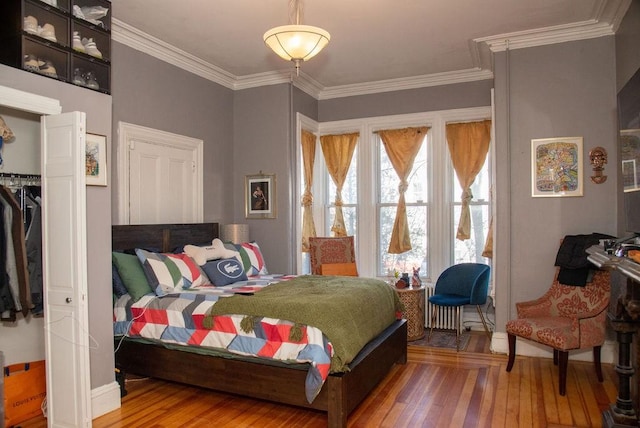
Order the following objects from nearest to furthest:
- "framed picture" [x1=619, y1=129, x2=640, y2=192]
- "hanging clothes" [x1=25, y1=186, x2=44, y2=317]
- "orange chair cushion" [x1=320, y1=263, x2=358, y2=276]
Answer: "framed picture" [x1=619, y1=129, x2=640, y2=192]
"hanging clothes" [x1=25, y1=186, x2=44, y2=317]
"orange chair cushion" [x1=320, y1=263, x2=358, y2=276]

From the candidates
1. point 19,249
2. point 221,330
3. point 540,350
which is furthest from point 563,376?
point 19,249

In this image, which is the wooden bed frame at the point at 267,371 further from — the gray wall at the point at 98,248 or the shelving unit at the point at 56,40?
the shelving unit at the point at 56,40

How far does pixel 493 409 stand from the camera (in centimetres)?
322

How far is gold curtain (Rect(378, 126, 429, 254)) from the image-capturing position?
18.8 ft

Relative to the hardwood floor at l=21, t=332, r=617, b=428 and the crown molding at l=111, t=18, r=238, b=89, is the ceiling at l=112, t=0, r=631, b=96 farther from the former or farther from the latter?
the hardwood floor at l=21, t=332, r=617, b=428

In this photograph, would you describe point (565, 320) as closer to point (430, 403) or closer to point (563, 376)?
point (563, 376)

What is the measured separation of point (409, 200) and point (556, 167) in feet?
6.23

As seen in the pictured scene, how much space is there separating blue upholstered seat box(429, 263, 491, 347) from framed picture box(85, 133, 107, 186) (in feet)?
11.3

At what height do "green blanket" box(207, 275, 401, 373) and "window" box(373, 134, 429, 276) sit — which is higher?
"window" box(373, 134, 429, 276)

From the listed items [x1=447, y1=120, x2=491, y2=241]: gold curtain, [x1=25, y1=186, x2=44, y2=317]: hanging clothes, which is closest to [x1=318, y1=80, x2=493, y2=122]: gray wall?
[x1=447, y1=120, x2=491, y2=241]: gold curtain

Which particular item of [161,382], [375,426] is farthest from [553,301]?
[161,382]

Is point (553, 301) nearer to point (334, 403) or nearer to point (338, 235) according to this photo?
point (334, 403)

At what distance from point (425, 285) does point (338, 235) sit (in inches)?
50.3

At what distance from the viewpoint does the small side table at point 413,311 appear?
5020 mm
